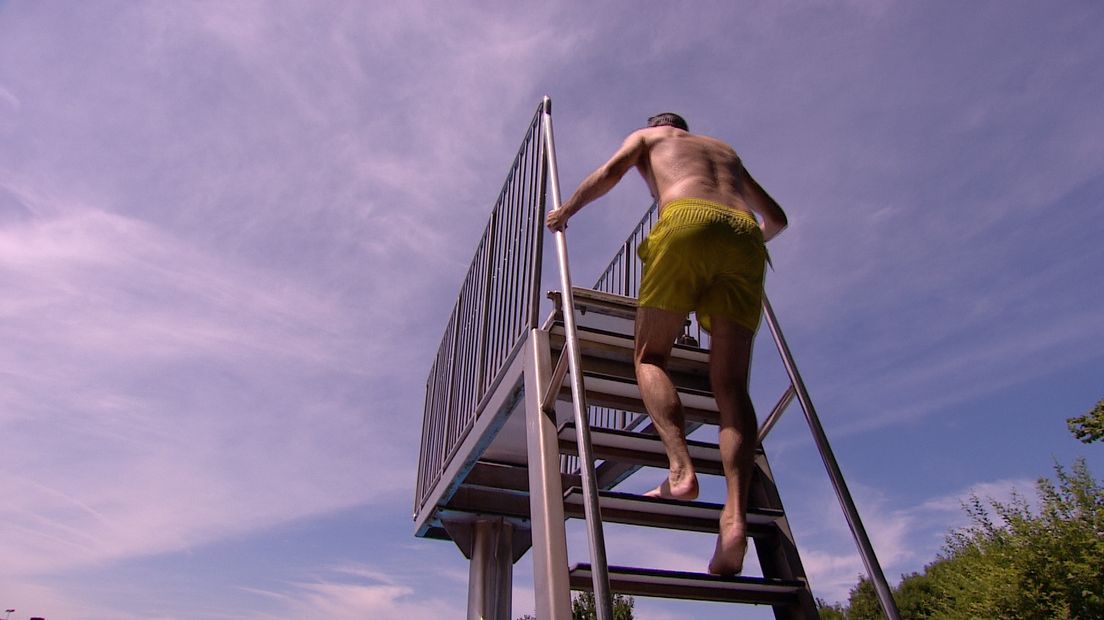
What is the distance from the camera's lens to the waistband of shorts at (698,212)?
2049 mm

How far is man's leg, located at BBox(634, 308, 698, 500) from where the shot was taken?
1.91 metres

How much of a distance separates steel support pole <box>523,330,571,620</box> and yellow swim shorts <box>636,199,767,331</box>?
1.88 ft

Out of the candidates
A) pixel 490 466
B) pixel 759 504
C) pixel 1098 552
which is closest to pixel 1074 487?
pixel 1098 552

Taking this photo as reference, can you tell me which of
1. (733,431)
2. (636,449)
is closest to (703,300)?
(733,431)

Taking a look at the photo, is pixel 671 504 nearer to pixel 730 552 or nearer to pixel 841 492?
pixel 730 552

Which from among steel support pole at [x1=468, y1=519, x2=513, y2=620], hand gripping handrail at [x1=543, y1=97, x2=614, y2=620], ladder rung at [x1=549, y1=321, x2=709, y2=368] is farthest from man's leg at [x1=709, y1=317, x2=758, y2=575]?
steel support pole at [x1=468, y1=519, x2=513, y2=620]

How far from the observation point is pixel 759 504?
7.98ft

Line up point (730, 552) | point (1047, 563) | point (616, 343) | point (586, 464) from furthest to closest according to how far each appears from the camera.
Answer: point (1047, 563), point (616, 343), point (730, 552), point (586, 464)

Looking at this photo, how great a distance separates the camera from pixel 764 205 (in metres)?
2.59

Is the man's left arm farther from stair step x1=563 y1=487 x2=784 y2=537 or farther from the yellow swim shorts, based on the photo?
stair step x1=563 y1=487 x2=784 y2=537

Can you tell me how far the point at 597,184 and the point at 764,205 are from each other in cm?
75

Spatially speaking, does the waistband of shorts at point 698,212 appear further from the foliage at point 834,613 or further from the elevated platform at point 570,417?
the foliage at point 834,613

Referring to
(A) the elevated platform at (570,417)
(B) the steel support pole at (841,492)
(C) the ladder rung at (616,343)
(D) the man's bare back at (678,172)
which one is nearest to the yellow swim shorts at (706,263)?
(D) the man's bare back at (678,172)

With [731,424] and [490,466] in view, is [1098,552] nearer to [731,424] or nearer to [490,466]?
[490,466]
